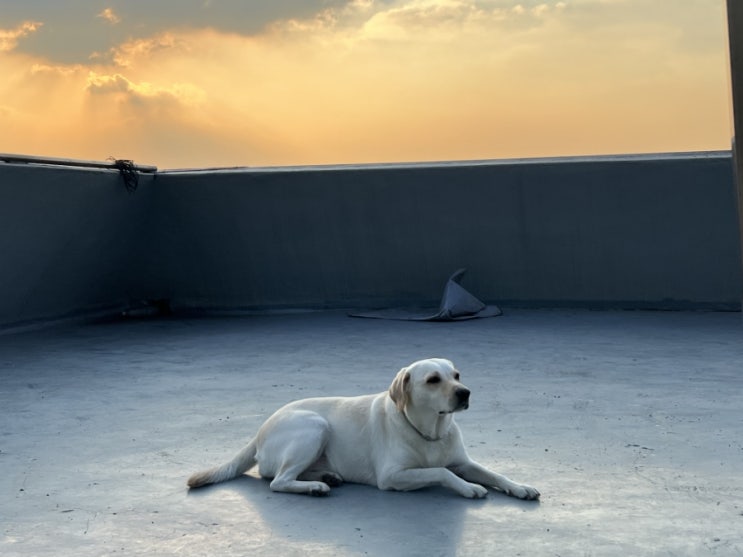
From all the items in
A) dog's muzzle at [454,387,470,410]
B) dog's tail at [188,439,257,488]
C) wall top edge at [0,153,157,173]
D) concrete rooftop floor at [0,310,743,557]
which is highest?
wall top edge at [0,153,157,173]

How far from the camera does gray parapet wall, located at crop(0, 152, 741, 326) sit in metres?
9.30

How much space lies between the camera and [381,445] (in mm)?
3830

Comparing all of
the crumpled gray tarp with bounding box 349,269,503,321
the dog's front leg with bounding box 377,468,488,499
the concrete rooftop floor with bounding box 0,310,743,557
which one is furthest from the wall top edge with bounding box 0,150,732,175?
the dog's front leg with bounding box 377,468,488,499

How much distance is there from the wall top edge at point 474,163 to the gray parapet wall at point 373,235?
25 millimetres

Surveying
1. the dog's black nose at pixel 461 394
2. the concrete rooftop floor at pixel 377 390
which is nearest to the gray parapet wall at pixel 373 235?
the concrete rooftop floor at pixel 377 390

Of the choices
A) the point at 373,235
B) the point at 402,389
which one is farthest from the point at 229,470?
the point at 373,235

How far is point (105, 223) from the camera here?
10.0 m

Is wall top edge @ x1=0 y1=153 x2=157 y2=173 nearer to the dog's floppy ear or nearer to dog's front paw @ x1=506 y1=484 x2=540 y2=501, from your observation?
the dog's floppy ear

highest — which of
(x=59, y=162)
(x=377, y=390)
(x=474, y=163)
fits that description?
(x=59, y=162)

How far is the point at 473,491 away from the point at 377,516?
1.33 ft

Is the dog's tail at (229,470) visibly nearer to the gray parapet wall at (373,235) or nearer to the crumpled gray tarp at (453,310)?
the crumpled gray tarp at (453,310)

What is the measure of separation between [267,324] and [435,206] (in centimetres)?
212

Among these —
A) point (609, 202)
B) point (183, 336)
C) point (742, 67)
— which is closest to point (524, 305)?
point (609, 202)

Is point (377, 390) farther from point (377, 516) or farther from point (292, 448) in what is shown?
point (377, 516)
